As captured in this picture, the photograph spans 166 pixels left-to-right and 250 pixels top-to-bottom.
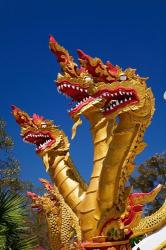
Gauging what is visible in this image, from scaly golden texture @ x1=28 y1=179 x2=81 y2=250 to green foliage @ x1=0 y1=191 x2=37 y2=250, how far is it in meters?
1.45

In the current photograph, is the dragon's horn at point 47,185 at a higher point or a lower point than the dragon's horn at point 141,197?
higher

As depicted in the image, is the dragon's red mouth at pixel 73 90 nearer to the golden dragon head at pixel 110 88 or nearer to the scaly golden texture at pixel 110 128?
the scaly golden texture at pixel 110 128

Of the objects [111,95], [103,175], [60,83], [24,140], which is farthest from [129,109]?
[24,140]

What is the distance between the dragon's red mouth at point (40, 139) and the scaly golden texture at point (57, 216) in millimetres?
708

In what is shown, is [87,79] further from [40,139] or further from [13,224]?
[13,224]

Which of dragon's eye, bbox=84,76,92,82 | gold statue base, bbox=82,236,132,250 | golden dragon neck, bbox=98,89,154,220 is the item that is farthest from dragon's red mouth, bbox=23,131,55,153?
gold statue base, bbox=82,236,132,250

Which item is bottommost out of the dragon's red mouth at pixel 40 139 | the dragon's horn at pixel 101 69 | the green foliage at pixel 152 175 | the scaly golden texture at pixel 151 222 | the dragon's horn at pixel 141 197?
the scaly golden texture at pixel 151 222

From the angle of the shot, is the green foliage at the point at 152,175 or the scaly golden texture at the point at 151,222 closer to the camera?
the scaly golden texture at the point at 151,222

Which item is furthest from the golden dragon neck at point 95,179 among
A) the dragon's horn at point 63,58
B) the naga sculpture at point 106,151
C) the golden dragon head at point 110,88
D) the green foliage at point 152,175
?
the green foliage at point 152,175

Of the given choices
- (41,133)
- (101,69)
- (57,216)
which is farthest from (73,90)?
(57,216)

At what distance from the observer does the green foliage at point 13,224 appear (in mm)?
5004

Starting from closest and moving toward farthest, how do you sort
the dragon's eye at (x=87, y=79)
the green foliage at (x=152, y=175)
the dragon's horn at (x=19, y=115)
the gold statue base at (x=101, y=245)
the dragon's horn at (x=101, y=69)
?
the dragon's horn at (x=101, y=69), the gold statue base at (x=101, y=245), the dragon's eye at (x=87, y=79), the dragon's horn at (x=19, y=115), the green foliage at (x=152, y=175)

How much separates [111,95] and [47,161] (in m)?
2.14

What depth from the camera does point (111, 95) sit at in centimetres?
549
